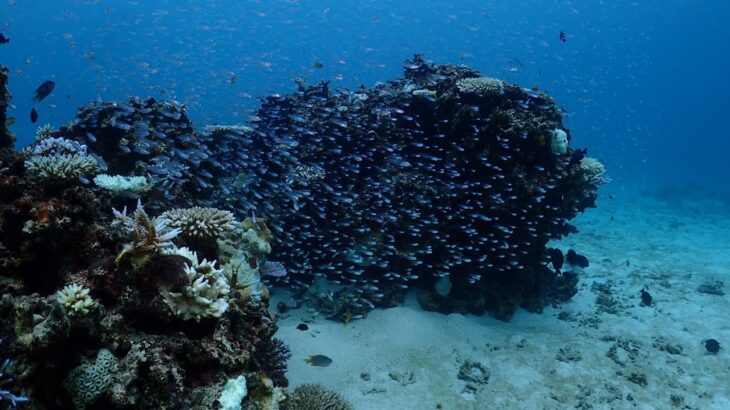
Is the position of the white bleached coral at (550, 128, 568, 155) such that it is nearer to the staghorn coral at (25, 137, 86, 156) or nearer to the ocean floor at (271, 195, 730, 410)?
the ocean floor at (271, 195, 730, 410)

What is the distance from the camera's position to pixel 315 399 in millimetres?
6566

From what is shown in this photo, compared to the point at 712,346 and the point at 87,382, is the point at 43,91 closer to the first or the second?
the point at 87,382

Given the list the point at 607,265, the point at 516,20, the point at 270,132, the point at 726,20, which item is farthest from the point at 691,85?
the point at 270,132

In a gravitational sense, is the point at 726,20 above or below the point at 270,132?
above

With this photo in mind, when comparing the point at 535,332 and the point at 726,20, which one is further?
the point at 726,20

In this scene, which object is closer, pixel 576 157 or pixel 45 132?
pixel 45 132

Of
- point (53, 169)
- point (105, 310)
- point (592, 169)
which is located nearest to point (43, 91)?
point (53, 169)

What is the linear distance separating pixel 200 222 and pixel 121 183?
6.89ft

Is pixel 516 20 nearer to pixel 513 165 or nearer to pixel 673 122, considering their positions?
pixel 673 122

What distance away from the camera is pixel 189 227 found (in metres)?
5.68

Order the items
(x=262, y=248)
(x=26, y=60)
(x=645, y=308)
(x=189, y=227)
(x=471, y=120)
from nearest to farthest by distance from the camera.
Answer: (x=189, y=227) < (x=262, y=248) < (x=471, y=120) < (x=645, y=308) < (x=26, y=60)

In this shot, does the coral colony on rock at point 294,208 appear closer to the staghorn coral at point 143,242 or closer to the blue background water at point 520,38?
the staghorn coral at point 143,242

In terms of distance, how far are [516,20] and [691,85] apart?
69.2 metres

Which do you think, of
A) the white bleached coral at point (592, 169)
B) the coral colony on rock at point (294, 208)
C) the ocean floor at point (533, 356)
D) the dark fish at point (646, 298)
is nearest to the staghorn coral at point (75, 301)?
the coral colony on rock at point (294, 208)
